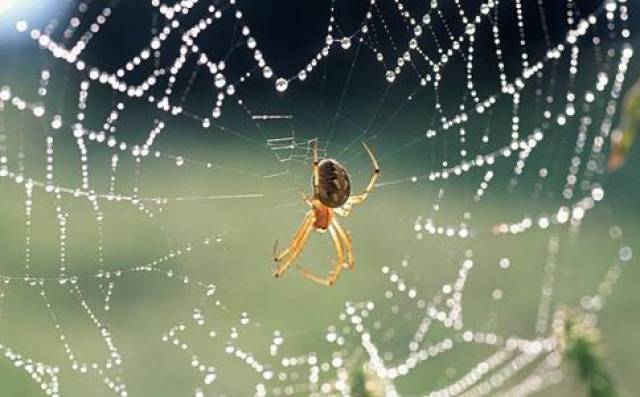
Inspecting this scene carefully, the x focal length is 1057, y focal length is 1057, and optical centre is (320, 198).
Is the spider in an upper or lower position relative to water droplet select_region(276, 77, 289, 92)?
lower

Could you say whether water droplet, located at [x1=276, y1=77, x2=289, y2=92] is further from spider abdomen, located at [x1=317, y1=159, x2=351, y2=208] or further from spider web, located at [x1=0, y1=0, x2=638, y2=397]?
spider web, located at [x1=0, y1=0, x2=638, y2=397]

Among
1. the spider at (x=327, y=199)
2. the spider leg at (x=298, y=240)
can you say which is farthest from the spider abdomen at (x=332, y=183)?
the spider leg at (x=298, y=240)

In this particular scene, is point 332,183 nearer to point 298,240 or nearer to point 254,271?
point 298,240

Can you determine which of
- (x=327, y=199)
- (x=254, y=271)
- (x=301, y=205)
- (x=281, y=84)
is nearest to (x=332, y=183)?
(x=327, y=199)

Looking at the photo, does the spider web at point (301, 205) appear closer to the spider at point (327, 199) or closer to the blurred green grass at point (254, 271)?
the blurred green grass at point (254, 271)

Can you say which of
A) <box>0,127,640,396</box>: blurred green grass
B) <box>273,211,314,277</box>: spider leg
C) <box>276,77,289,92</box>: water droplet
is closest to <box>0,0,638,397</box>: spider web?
<box>0,127,640,396</box>: blurred green grass

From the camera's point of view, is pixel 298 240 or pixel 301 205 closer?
pixel 298 240

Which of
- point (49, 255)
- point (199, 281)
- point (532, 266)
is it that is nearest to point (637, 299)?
point (532, 266)
